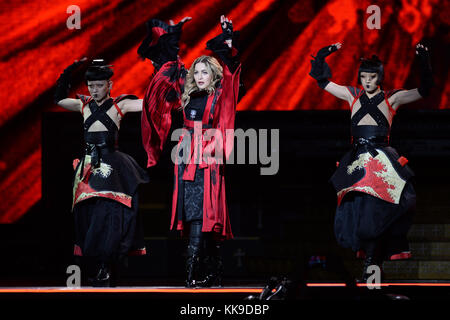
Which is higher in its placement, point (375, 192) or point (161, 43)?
point (161, 43)

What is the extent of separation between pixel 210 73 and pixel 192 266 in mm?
1123

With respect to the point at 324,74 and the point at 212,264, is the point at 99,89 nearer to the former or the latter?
the point at 212,264

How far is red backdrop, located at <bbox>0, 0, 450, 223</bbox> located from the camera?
557 cm

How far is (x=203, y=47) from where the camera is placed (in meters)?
5.77

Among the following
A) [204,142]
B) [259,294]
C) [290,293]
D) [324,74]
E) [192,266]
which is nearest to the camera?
[290,293]

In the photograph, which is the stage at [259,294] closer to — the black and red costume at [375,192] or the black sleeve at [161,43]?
the black and red costume at [375,192]

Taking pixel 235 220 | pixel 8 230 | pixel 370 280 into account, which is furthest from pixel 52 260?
pixel 370 280

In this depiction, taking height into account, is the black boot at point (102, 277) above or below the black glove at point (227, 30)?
below

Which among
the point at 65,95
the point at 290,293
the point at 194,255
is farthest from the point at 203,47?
the point at 290,293

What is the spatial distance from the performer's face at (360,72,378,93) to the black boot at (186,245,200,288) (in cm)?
145

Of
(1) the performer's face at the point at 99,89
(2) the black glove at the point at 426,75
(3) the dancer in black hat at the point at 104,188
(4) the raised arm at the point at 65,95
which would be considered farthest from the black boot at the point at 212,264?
(2) the black glove at the point at 426,75

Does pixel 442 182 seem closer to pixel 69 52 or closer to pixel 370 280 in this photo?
pixel 370 280

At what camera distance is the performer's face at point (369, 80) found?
4.48 m

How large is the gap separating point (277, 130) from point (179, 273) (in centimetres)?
134
